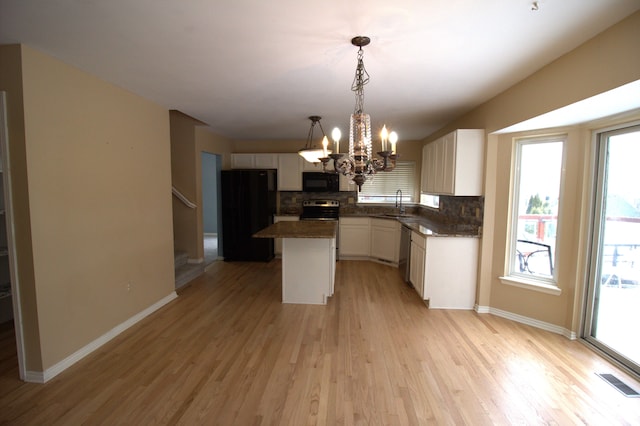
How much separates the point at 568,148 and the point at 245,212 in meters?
4.69

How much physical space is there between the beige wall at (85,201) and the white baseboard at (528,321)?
3931 millimetres

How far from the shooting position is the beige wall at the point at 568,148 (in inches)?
69.5

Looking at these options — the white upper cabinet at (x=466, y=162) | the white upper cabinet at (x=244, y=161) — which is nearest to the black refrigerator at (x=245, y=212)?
the white upper cabinet at (x=244, y=161)

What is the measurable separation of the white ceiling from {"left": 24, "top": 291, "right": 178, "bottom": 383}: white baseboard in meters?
2.38

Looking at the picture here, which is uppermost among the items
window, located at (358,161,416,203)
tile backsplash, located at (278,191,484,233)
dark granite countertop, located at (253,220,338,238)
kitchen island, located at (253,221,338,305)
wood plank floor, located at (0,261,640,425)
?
window, located at (358,161,416,203)

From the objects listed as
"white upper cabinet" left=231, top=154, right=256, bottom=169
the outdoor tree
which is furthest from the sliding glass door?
"white upper cabinet" left=231, top=154, right=256, bottom=169

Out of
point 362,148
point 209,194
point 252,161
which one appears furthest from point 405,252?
point 209,194

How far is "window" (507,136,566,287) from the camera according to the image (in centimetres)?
291

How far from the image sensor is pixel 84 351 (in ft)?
8.08

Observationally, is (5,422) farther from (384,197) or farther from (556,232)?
(384,197)

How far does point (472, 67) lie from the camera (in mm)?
2322

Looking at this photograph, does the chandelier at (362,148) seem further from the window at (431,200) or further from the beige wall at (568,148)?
the window at (431,200)

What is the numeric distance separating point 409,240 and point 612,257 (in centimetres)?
207

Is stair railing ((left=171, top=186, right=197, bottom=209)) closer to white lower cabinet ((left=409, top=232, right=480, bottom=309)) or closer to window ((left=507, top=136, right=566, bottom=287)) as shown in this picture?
white lower cabinet ((left=409, top=232, right=480, bottom=309))
